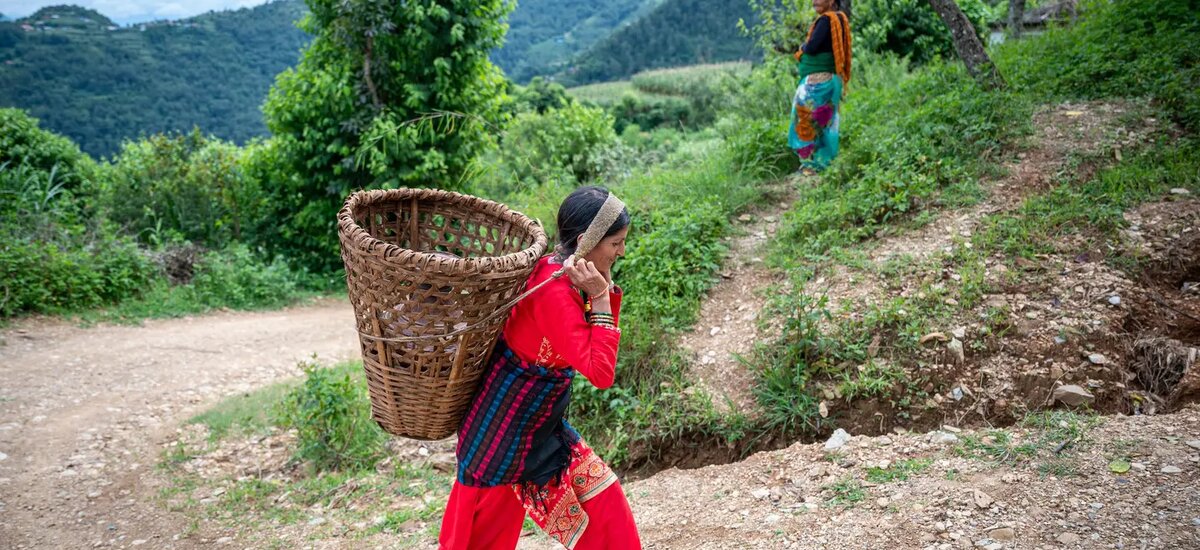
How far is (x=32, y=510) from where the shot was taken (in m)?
3.76

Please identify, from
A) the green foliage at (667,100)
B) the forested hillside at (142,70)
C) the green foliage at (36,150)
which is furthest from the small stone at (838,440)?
the forested hillside at (142,70)

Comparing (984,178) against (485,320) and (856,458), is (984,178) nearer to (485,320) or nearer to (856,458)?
(856,458)

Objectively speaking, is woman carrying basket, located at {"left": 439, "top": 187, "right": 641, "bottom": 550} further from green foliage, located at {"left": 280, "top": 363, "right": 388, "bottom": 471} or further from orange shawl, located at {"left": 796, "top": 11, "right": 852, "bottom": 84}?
orange shawl, located at {"left": 796, "top": 11, "right": 852, "bottom": 84}

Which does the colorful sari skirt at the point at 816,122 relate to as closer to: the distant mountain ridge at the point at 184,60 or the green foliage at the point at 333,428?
the green foliage at the point at 333,428

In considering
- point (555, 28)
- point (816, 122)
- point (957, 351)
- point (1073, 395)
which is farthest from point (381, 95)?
point (555, 28)

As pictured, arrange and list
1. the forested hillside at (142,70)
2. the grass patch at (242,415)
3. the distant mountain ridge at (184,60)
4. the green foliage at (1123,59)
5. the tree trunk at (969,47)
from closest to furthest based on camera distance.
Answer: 1. the grass patch at (242,415)
2. the green foliage at (1123,59)
3. the tree trunk at (969,47)
4. the forested hillside at (142,70)
5. the distant mountain ridge at (184,60)

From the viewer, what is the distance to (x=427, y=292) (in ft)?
6.44

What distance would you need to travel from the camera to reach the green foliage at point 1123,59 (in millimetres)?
5309

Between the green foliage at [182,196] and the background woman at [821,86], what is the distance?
7311 millimetres

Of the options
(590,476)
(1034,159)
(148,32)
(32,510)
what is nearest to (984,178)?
(1034,159)

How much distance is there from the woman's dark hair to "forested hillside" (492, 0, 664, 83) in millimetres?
41070

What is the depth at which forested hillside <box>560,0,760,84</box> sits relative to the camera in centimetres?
3180

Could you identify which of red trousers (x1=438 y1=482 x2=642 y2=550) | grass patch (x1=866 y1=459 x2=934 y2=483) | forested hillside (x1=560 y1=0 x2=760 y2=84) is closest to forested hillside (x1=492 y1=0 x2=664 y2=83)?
forested hillside (x1=560 y1=0 x2=760 y2=84)

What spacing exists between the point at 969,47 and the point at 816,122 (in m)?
1.47
